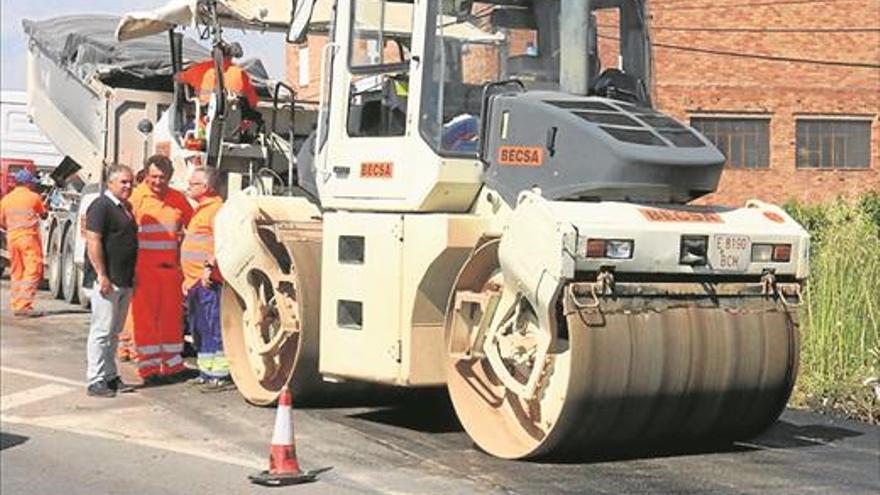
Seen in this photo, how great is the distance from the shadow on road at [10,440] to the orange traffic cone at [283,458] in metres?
1.89

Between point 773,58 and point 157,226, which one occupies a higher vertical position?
point 773,58

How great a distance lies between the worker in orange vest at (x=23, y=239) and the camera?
1584 cm

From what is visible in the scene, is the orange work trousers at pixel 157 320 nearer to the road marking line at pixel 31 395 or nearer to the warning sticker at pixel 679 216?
the road marking line at pixel 31 395

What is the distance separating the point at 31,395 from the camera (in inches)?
387

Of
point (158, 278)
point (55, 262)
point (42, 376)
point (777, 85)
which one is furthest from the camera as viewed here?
point (777, 85)

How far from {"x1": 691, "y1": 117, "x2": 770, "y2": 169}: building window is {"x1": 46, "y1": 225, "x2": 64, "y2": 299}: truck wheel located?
65.4 feet

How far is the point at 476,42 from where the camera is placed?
7.97m

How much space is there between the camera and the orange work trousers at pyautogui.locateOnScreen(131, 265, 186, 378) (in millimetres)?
10414

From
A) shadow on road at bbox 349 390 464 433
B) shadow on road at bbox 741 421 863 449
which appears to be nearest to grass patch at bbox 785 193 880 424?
shadow on road at bbox 741 421 863 449

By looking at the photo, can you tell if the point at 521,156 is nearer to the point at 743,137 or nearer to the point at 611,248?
the point at 611,248

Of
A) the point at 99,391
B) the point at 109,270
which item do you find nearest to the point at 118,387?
the point at 99,391

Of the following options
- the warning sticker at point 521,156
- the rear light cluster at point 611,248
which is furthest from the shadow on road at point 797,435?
the warning sticker at point 521,156

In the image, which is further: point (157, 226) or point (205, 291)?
point (157, 226)

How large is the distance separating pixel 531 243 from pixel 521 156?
2.49 feet
